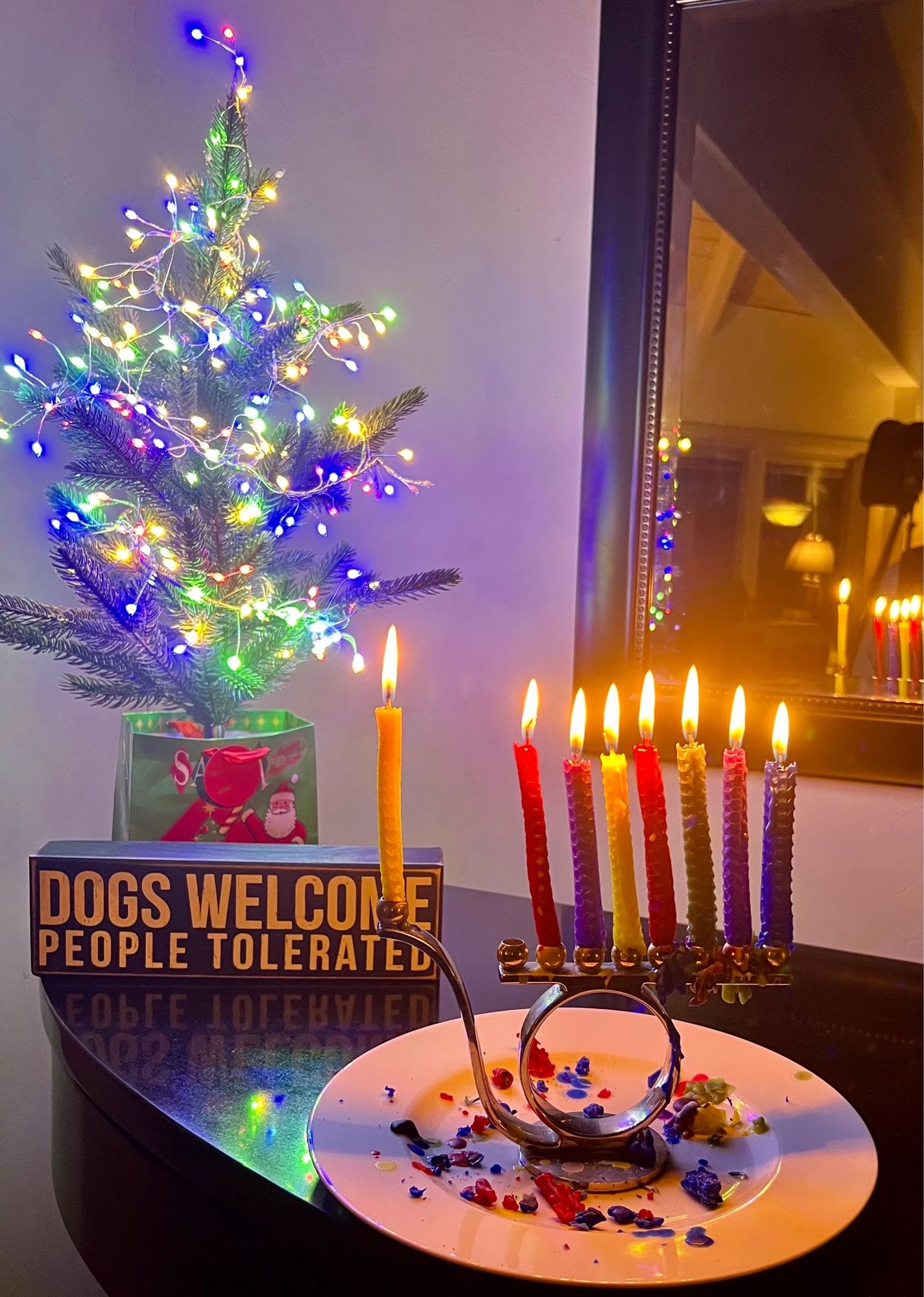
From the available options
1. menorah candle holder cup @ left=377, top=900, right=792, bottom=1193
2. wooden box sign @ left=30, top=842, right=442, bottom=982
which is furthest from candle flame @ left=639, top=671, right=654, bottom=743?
wooden box sign @ left=30, top=842, right=442, bottom=982

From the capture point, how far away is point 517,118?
62.7 inches

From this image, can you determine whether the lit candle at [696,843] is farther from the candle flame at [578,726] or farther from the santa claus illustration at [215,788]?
the santa claus illustration at [215,788]

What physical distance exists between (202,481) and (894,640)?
36.2 inches

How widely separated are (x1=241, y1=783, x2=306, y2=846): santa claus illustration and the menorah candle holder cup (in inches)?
20.1

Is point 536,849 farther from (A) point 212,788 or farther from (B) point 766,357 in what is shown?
(B) point 766,357

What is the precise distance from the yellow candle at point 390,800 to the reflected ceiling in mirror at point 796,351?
36.7 inches

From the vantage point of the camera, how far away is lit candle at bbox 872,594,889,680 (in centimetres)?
142

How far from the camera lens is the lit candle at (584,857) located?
64cm

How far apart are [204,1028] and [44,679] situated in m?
0.94

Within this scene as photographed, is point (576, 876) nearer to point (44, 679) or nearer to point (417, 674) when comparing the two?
point (417, 674)

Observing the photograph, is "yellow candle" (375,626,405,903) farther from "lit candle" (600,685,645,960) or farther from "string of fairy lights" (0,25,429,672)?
"string of fairy lights" (0,25,429,672)

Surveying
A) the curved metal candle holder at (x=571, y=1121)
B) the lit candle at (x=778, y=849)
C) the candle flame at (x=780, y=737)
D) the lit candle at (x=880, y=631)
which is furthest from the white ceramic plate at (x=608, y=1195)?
the lit candle at (x=880, y=631)

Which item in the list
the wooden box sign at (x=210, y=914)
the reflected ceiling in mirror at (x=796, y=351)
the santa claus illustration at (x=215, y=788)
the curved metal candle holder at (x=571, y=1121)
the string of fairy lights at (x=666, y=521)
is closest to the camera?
the curved metal candle holder at (x=571, y=1121)

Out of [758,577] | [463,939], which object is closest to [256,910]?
[463,939]
